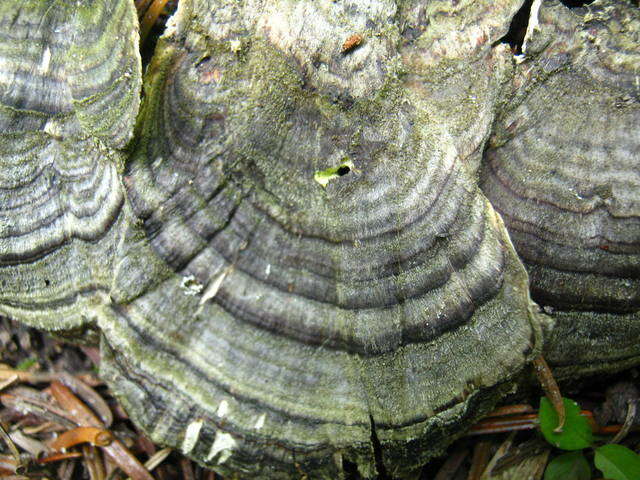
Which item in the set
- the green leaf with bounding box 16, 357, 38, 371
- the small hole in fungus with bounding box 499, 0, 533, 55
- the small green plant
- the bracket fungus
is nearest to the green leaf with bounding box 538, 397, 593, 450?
the small green plant

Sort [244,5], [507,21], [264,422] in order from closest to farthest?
[264,422] → [244,5] → [507,21]

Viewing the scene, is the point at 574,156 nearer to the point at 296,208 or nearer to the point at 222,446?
the point at 296,208

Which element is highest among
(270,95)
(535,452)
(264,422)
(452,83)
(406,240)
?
(270,95)

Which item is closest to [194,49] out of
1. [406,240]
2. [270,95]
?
[270,95]

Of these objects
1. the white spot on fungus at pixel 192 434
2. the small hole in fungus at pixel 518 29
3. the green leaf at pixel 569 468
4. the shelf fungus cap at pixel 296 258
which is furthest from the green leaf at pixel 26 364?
the small hole in fungus at pixel 518 29

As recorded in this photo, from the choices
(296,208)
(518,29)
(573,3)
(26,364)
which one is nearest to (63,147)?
(296,208)

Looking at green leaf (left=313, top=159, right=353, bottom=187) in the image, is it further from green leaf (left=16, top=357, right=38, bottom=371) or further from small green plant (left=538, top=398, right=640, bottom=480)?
green leaf (left=16, top=357, right=38, bottom=371)

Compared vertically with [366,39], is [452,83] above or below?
below

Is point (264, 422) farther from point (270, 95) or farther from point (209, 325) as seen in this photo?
point (270, 95)
